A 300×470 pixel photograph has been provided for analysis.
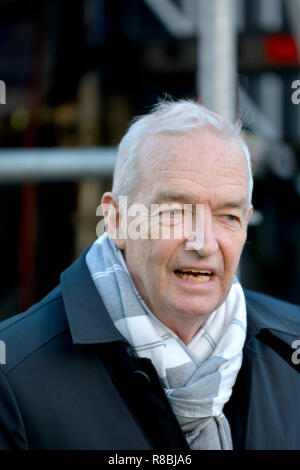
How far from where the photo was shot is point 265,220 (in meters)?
4.08

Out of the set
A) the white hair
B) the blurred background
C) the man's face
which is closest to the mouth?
the man's face

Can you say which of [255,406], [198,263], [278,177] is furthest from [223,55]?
[255,406]

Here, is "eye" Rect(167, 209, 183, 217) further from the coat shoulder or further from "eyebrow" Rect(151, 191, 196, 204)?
the coat shoulder

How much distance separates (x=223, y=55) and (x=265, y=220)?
167 cm

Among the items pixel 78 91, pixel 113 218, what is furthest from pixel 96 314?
pixel 78 91

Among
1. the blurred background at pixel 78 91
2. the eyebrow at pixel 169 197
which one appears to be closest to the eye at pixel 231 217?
the eyebrow at pixel 169 197

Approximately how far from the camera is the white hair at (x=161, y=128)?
1.51 metres

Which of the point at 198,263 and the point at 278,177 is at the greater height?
the point at 278,177

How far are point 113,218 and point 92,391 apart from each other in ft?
1.49

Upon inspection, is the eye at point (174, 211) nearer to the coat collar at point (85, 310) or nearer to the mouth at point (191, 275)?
the mouth at point (191, 275)

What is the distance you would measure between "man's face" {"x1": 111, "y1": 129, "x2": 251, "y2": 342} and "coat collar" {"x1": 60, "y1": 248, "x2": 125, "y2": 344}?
0.13 meters

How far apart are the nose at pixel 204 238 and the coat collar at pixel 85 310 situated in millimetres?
253

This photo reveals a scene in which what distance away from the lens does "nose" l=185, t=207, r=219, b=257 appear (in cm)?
143
